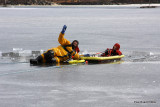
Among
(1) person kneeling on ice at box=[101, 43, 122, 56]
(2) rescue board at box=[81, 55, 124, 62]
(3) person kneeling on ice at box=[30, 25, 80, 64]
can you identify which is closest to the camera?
(3) person kneeling on ice at box=[30, 25, 80, 64]

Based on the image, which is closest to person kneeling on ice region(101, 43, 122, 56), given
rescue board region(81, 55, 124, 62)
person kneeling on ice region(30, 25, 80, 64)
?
rescue board region(81, 55, 124, 62)

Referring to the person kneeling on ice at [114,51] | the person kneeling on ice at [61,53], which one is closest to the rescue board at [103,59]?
the person kneeling on ice at [114,51]

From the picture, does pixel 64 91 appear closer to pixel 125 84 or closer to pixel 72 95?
pixel 72 95

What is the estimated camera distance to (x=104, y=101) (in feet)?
23.0

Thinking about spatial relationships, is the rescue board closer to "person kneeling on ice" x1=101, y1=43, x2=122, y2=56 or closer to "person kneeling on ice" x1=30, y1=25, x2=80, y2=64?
"person kneeling on ice" x1=101, y1=43, x2=122, y2=56

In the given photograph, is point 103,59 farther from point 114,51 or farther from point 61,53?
point 61,53

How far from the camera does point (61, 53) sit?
11336mm

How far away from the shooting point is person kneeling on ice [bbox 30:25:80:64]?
36.7 feet

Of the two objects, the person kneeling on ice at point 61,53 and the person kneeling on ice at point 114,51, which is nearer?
the person kneeling on ice at point 61,53

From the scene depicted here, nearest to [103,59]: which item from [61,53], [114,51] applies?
[114,51]

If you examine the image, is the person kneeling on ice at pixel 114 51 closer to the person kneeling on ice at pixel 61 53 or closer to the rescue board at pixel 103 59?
the rescue board at pixel 103 59

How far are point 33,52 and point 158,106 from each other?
781 centimetres

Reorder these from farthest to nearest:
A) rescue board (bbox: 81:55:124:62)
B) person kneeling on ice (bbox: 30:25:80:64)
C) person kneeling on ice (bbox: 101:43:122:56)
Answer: person kneeling on ice (bbox: 101:43:122:56)
rescue board (bbox: 81:55:124:62)
person kneeling on ice (bbox: 30:25:80:64)

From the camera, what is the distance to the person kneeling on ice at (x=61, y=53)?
1118 cm
